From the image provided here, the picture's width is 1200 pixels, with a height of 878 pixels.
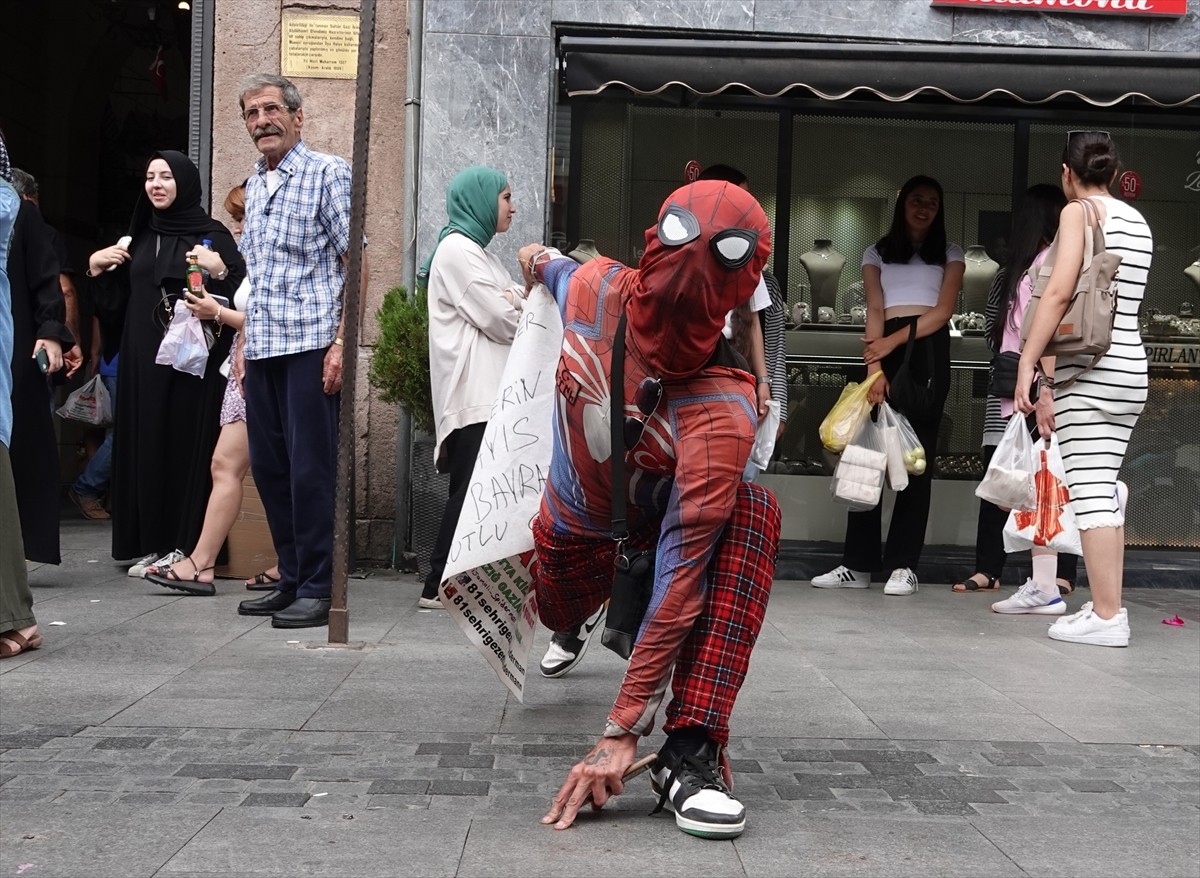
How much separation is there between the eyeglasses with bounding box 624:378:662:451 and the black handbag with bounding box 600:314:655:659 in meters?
0.02

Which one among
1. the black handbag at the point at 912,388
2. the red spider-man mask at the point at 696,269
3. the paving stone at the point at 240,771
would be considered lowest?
the paving stone at the point at 240,771

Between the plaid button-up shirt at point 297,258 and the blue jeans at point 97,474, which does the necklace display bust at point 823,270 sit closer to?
the plaid button-up shirt at point 297,258

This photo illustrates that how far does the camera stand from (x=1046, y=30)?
27.1 feet

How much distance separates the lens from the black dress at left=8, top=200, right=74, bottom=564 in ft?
22.2

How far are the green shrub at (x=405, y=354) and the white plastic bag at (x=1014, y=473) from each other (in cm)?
276

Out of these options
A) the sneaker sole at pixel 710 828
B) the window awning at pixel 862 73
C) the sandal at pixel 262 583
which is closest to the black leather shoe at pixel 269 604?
the sandal at pixel 262 583

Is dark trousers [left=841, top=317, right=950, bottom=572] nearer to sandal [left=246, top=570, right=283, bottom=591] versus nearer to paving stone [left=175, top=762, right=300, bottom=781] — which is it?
sandal [left=246, top=570, right=283, bottom=591]

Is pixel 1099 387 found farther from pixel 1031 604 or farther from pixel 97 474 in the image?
pixel 97 474

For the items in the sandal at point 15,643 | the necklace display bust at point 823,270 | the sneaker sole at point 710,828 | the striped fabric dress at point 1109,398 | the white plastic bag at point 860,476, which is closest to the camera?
the sneaker sole at point 710,828

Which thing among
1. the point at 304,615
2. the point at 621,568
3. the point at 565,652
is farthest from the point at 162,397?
the point at 621,568

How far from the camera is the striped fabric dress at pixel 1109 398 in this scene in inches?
244

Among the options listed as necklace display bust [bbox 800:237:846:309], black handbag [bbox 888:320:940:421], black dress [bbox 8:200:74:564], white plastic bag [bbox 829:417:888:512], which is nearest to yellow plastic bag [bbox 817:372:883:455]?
white plastic bag [bbox 829:417:888:512]

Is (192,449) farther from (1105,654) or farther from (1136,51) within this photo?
(1136,51)

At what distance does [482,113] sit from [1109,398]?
379 cm
